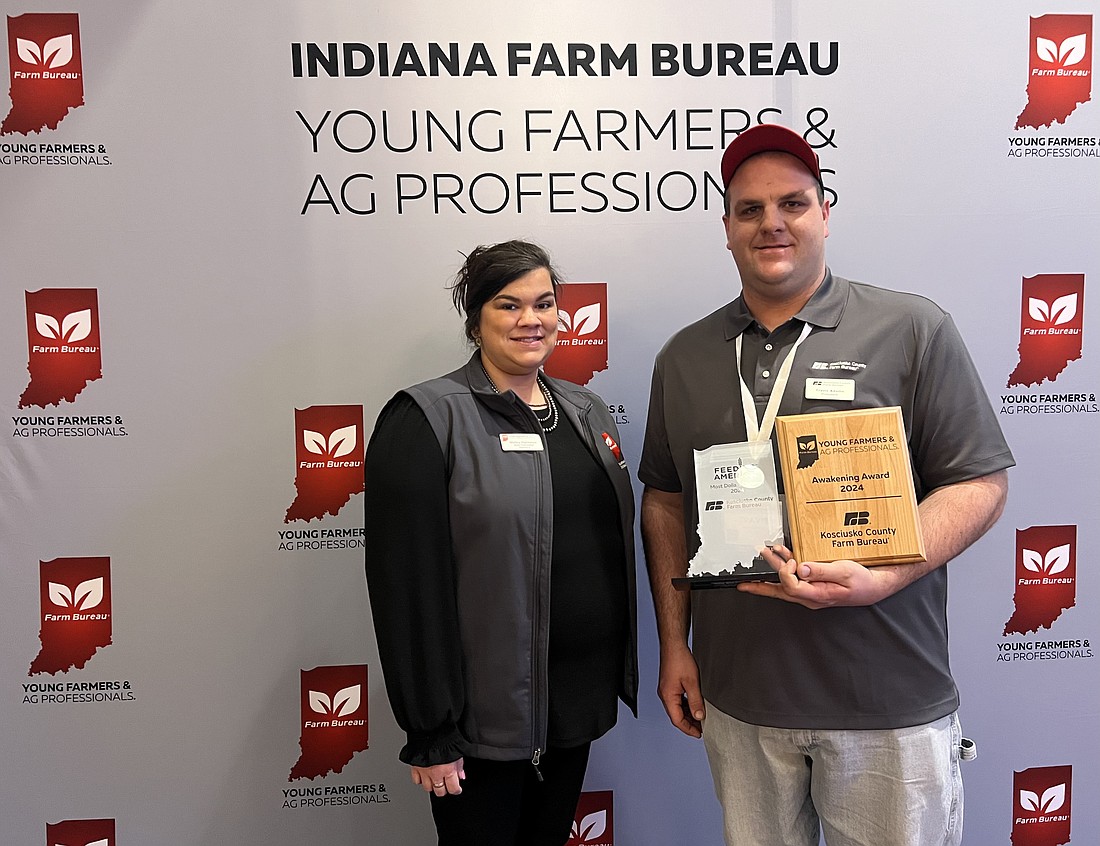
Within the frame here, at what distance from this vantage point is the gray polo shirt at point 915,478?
5.36ft

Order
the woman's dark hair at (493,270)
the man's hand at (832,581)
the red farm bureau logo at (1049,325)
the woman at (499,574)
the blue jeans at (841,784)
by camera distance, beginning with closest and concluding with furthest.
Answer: the man's hand at (832,581) → the blue jeans at (841,784) → the woman at (499,574) → the woman's dark hair at (493,270) → the red farm bureau logo at (1049,325)

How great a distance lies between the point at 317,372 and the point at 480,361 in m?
0.65

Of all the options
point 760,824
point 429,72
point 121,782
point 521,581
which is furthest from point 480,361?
point 121,782

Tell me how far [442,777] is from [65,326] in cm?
157

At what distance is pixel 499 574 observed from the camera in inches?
69.3

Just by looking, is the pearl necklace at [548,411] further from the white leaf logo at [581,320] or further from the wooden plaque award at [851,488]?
the wooden plaque award at [851,488]

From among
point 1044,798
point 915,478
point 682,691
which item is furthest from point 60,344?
point 1044,798

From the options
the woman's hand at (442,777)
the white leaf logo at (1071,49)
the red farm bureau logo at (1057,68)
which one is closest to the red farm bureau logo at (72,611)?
the woman's hand at (442,777)

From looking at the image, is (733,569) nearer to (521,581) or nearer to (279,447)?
(521,581)

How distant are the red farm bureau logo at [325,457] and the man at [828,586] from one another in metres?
1.01

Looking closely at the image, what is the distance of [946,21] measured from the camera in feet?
7.86

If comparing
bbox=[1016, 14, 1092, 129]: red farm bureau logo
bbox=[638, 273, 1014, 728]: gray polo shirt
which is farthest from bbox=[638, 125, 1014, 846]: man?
bbox=[1016, 14, 1092, 129]: red farm bureau logo

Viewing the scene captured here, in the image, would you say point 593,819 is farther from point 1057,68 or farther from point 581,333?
point 1057,68

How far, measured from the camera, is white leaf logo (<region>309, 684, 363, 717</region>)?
7.91 feet
